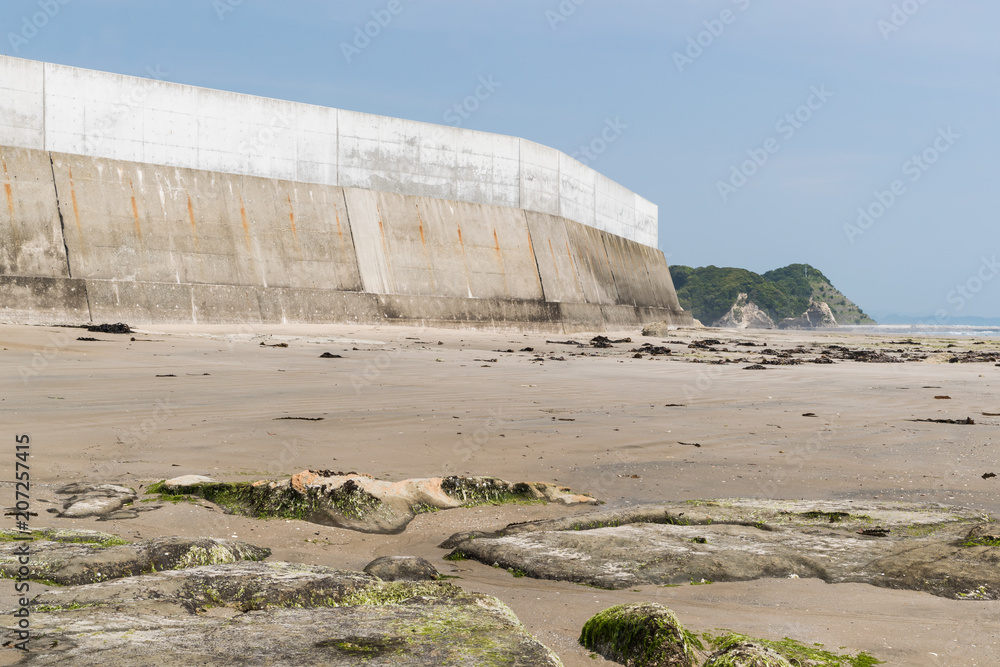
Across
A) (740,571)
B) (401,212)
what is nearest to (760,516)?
(740,571)

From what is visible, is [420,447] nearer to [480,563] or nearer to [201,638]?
[480,563]

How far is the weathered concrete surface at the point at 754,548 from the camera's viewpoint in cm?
235

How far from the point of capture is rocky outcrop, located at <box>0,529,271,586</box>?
2.06 metres

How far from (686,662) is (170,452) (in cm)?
309

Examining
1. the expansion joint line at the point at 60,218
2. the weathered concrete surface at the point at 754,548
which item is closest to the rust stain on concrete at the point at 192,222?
the expansion joint line at the point at 60,218

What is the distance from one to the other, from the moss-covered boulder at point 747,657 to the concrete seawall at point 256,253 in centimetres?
1382

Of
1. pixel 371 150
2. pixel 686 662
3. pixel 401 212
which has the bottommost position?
pixel 686 662

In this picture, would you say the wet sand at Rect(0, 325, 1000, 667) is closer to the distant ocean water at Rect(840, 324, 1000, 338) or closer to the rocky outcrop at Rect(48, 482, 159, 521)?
the rocky outcrop at Rect(48, 482, 159, 521)

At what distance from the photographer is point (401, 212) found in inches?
741

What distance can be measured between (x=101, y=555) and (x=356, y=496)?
1.03 metres

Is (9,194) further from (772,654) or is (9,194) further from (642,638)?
(772,654)

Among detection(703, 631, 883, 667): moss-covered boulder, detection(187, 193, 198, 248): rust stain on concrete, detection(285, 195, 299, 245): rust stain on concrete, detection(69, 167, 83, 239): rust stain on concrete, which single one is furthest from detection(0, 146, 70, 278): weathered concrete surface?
detection(703, 631, 883, 667): moss-covered boulder

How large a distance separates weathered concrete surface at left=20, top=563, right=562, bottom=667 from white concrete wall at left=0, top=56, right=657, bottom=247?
48.9 feet

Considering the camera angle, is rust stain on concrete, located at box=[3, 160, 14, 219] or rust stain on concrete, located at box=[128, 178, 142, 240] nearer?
rust stain on concrete, located at box=[3, 160, 14, 219]
